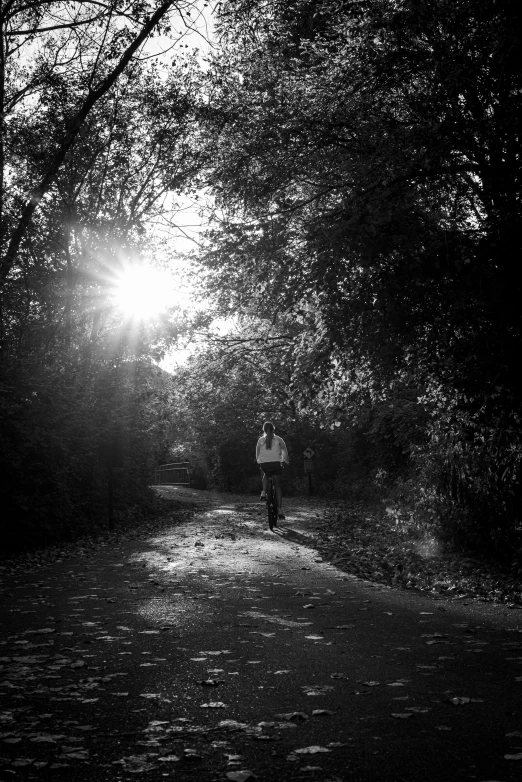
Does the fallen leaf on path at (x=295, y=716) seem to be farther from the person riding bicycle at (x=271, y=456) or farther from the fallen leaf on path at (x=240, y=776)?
the person riding bicycle at (x=271, y=456)

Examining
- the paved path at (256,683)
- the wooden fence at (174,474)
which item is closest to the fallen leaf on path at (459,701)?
the paved path at (256,683)

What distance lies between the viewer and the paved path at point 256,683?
358cm

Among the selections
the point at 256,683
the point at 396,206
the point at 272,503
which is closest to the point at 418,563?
the point at 396,206

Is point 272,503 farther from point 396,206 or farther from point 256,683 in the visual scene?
point 256,683

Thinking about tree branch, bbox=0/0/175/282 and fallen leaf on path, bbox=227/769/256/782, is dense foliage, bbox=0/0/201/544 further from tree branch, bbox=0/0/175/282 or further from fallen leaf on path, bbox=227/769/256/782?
fallen leaf on path, bbox=227/769/256/782

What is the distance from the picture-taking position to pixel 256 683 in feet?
16.1

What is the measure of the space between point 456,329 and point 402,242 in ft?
4.27

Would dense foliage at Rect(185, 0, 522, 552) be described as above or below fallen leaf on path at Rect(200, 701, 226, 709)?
above

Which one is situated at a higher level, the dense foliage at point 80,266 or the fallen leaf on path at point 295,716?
the dense foliage at point 80,266

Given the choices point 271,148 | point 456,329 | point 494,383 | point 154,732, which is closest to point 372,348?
point 456,329

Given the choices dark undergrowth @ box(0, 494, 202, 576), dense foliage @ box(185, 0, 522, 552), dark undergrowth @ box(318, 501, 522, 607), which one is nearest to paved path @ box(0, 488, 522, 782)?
dark undergrowth @ box(318, 501, 522, 607)

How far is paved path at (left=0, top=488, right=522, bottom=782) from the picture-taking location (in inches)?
141

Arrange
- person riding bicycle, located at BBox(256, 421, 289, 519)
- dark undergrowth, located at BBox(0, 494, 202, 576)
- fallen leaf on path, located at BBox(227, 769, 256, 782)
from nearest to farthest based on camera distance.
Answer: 1. fallen leaf on path, located at BBox(227, 769, 256, 782)
2. dark undergrowth, located at BBox(0, 494, 202, 576)
3. person riding bicycle, located at BBox(256, 421, 289, 519)

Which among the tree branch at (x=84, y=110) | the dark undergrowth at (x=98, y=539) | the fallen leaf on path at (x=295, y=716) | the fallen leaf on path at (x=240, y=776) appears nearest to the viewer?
the fallen leaf on path at (x=240, y=776)
